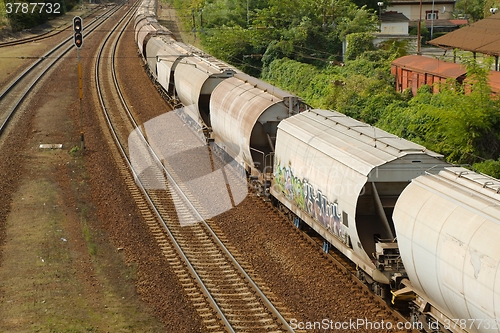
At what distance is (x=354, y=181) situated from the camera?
50.0 feet

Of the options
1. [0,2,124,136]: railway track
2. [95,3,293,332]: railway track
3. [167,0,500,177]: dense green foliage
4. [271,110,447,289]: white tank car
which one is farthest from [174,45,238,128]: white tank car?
[271,110,447,289]: white tank car

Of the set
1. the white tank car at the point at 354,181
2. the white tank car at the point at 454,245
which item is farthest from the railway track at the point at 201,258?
the white tank car at the point at 454,245

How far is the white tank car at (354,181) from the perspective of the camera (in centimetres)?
1475

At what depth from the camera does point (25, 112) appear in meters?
40.2

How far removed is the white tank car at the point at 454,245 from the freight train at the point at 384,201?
0.06 feet

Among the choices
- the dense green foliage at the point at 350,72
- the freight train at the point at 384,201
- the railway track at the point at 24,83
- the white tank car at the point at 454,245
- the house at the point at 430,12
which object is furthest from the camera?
the house at the point at 430,12

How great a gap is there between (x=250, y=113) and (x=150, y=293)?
8.74 m

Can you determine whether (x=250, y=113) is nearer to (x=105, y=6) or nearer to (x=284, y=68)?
(x=284, y=68)

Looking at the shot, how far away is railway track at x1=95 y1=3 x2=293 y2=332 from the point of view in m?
15.1

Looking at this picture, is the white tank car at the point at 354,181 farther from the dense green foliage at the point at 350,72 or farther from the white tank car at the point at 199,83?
the white tank car at the point at 199,83

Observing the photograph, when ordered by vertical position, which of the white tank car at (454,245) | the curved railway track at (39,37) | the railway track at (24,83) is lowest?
the railway track at (24,83)

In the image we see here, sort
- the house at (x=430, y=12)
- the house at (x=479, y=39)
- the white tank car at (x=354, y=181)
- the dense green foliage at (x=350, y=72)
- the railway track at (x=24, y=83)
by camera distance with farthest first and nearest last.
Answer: the house at (x=430, y=12) < the railway track at (x=24, y=83) < the house at (x=479, y=39) < the dense green foliage at (x=350, y=72) < the white tank car at (x=354, y=181)

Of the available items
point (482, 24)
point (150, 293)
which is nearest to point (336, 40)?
point (482, 24)

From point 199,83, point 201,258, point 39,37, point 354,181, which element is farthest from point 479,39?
point 39,37
